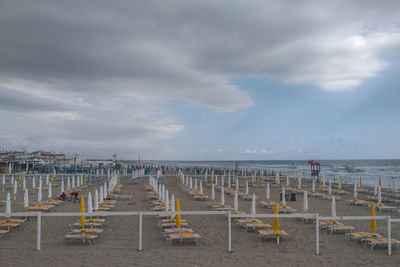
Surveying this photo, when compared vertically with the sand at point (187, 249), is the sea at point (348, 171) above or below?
below

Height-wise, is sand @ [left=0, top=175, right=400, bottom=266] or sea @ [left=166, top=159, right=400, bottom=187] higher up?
sand @ [left=0, top=175, right=400, bottom=266]

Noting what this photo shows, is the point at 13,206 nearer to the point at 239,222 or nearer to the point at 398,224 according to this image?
the point at 239,222

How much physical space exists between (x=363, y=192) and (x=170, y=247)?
2081 cm

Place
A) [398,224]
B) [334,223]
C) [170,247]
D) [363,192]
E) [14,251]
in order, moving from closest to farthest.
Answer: [14,251] < [170,247] < [334,223] < [398,224] < [363,192]

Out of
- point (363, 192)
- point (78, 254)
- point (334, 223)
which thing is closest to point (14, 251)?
point (78, 254)

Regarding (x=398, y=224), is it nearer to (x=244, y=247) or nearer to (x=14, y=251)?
(x=244, y=247)

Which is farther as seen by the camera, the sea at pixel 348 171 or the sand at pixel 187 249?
the sea at pixel 348 171

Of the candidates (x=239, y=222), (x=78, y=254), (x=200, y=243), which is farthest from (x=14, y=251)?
(x=239, y=222)

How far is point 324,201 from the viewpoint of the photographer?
1958cm

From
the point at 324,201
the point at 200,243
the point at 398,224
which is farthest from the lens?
the point at 324,201

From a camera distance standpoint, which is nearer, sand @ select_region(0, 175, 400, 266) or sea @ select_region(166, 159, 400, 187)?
sand @ select_region(0, 175, 400, 266)

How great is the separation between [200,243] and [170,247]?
0.93m

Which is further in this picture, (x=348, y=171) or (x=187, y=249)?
(x=348, y=171)

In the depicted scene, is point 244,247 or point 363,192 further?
point 363,192
